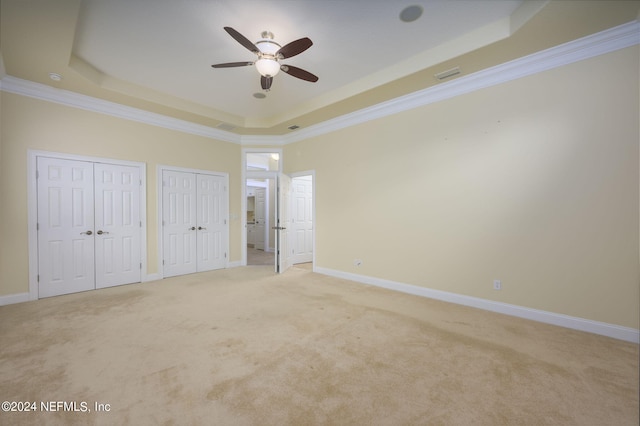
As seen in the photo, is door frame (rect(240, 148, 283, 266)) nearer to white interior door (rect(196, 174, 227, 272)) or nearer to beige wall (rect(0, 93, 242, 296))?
white interior door (rect(196, 174, 227, 272))

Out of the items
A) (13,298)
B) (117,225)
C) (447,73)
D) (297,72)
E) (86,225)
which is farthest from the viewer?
(117,225)

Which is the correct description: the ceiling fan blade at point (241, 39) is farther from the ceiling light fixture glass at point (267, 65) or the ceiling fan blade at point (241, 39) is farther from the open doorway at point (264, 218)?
the open doorway at point (264, 218)

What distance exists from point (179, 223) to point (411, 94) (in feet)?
16.1

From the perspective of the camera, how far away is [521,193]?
10.7 ft

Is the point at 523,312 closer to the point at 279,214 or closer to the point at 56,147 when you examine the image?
the point at 279,214

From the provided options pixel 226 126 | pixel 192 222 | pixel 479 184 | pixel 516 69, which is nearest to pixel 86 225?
pixel 192 222

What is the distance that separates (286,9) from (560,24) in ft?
8.93

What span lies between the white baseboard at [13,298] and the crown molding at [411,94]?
9.48 feet

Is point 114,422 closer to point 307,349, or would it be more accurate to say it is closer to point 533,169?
point 307,349

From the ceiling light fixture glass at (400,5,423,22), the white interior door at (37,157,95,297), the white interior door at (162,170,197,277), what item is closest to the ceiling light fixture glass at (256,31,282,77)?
the ceiling light fixture glass at (400,5,423,22)

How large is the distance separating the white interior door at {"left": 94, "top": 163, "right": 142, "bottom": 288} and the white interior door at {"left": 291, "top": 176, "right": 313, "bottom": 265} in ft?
10.4

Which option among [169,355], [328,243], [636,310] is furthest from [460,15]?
[169,355]

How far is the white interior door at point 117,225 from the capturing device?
4430 millimetres

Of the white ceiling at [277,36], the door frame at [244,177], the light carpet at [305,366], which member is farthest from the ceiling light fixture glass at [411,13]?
the door frame at [244,177]
